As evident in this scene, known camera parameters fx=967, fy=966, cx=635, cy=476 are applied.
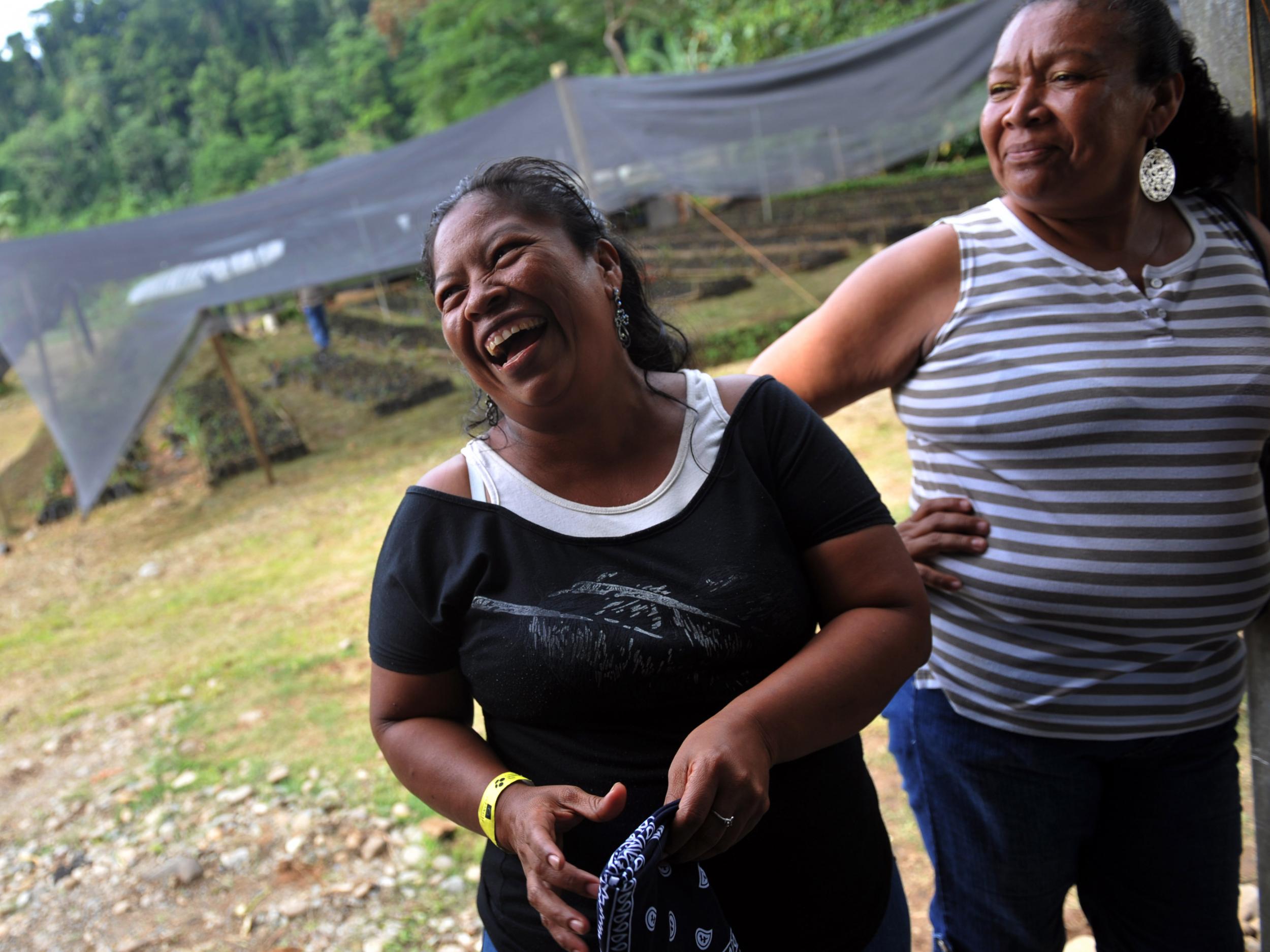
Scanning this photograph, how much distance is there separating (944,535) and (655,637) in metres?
0.54

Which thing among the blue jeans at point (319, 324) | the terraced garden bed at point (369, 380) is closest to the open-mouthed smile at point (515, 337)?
the terraced garden bed at point (369, 380)

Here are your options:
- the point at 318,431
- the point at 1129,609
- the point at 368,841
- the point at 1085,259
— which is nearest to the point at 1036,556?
the point at 1129,609

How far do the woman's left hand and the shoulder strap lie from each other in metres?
1.06

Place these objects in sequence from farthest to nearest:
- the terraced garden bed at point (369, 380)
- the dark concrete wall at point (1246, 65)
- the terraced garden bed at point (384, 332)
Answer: the terraced garden bed at point (384, 332)
the terraced garden bed at point (369, 380)
the dark concrete wall at point (1246, 65)

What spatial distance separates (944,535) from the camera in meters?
1.43

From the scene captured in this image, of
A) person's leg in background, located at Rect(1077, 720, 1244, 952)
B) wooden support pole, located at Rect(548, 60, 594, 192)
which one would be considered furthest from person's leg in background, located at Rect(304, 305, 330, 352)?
person's leg in background, located at Rect(1077, 720, 1244, 952)

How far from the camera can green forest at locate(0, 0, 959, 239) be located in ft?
64.3

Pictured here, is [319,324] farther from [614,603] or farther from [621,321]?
[614,603]

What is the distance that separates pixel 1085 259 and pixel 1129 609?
1.66ft

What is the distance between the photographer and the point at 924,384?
4.71 feet

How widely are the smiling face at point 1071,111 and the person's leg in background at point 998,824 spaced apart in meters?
0.78

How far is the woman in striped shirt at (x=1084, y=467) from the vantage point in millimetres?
1335

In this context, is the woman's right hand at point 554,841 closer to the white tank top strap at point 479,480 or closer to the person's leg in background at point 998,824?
the white tank top strap at point 479,480

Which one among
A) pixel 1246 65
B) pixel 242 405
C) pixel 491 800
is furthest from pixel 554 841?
pixel 242 405
